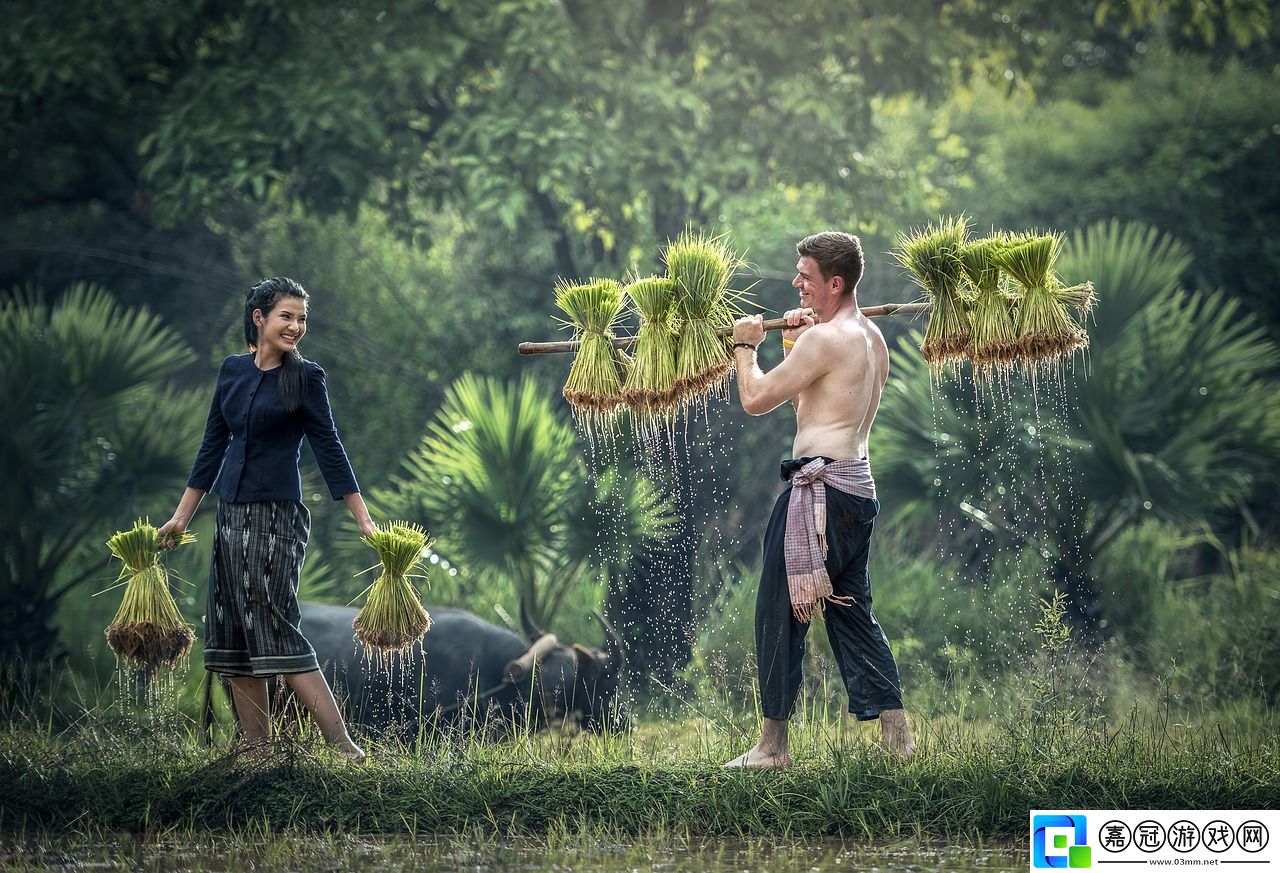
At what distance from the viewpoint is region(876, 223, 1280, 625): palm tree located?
28.8ft

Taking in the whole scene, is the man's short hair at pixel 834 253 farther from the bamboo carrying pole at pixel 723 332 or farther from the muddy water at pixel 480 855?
the muddy water at pixel 480 855

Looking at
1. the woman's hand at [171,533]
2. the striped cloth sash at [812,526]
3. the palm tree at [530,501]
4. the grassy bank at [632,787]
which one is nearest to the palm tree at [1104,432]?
the palm tree at [530,501]

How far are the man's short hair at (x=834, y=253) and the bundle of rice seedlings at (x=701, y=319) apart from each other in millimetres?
469

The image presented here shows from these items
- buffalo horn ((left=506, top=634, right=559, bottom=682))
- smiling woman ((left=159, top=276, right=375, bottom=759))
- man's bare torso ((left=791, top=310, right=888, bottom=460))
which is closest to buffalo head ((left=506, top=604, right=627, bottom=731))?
buffalo horn ((left=506, top=634, right=559, bottom=682))

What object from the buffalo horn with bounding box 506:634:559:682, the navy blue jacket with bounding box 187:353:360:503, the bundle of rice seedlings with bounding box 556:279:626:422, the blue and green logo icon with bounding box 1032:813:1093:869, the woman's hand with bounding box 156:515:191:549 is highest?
the bundle of rice seedlings with bounding box 556:279:626:422

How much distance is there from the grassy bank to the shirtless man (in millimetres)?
212

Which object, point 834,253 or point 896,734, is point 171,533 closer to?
point 834,253

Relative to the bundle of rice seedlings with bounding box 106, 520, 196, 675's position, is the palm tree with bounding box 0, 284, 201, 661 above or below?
above

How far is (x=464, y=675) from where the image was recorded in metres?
7.09

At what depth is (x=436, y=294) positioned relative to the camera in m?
15.4

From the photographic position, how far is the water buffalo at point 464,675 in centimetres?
694

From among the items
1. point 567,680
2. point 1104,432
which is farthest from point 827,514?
point 1104,432

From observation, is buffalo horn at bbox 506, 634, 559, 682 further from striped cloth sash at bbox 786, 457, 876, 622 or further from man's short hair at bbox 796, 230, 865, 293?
man's short hair at bbox 796, 230, 865, 293

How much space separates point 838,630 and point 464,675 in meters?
2.43
